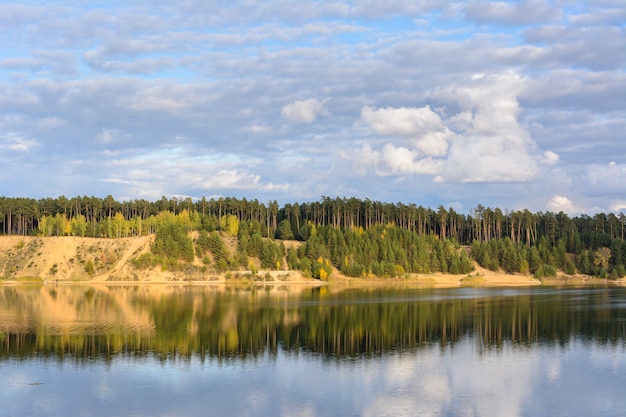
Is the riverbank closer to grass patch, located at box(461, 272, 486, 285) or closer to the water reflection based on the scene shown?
grass patch, located at box(461, 272, 486, 285)

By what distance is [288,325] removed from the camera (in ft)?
263

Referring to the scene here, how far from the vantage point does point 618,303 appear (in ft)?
367

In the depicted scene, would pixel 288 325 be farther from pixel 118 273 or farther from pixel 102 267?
pixel 102 267

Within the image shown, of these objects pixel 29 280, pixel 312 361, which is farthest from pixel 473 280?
pixel 312 361

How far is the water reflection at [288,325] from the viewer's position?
210 ft

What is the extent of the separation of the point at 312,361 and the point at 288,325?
24.0 m

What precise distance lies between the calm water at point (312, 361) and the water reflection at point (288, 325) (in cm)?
27

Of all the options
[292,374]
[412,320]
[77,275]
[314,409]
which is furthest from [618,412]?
[77,275]

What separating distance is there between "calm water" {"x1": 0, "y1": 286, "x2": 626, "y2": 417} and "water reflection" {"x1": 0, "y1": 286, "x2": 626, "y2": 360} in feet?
0.88

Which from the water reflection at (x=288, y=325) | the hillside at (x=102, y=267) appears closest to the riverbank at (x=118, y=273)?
the hillside at (x=102, y=267)

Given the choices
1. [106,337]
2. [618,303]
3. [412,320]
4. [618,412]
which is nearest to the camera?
[618,412]

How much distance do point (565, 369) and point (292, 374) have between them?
2233cm

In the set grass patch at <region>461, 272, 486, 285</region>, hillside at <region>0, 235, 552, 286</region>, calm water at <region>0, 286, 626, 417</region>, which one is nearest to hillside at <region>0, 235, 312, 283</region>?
hillside at <region>0, 235, 552, 286</region>

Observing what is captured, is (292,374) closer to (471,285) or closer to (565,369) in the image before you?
(565,369)
